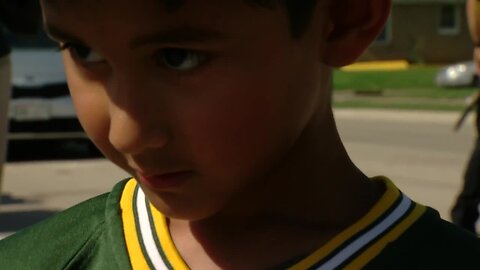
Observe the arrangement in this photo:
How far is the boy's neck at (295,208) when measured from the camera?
1.52 metres

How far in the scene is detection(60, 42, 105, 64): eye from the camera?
1398mm

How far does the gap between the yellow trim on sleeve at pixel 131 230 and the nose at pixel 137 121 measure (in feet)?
0.79

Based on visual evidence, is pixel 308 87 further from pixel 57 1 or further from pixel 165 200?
pixel 57 1

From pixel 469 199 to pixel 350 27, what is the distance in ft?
15.0

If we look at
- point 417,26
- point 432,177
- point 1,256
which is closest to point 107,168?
point 432,177

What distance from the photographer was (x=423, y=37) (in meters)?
39.2

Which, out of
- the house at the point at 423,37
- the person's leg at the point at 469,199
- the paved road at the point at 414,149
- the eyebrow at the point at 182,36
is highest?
the eyebrow at the point at 182,36

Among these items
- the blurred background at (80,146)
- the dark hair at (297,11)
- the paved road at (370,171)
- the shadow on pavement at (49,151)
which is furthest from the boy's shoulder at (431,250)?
the shadow on pavement at (49,151)

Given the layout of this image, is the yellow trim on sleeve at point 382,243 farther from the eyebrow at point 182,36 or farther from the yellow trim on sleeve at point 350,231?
the eyebrow at point 182,36

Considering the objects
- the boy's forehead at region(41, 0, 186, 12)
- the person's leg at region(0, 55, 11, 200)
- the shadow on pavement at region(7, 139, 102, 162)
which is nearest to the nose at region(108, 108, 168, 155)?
the boy's forehead at region(41, 0, 186, 12)

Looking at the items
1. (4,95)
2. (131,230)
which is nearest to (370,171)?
(4,95)

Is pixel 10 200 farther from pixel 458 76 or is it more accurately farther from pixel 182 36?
pixel 458 76

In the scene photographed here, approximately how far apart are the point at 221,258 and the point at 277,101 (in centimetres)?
27

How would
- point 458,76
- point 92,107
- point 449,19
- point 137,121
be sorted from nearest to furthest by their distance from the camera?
point 137,121, point 92,107, point 458,76, point 449,19
